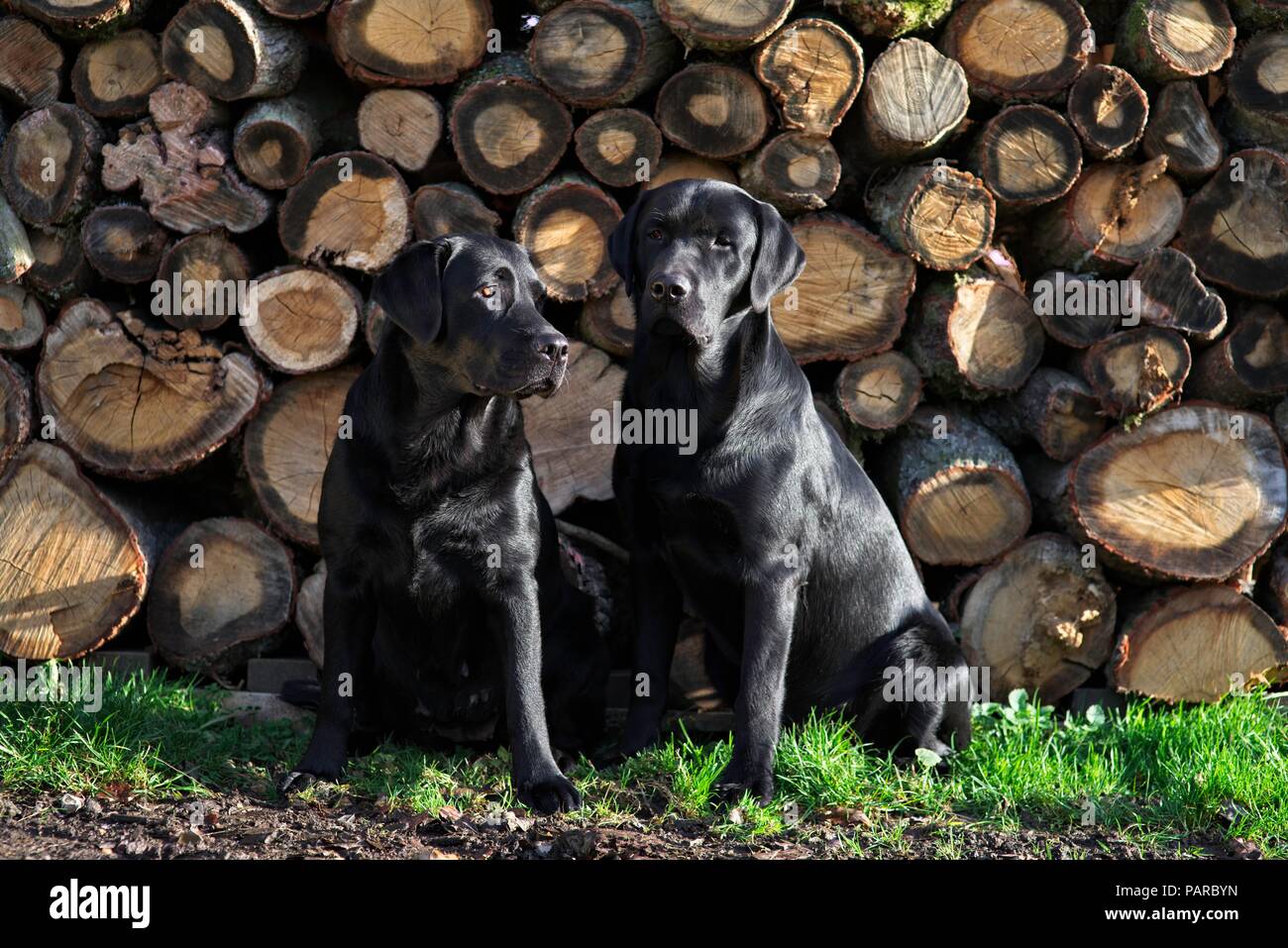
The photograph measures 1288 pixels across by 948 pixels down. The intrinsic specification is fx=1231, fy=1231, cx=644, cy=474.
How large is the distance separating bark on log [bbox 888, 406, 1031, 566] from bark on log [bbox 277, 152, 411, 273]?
Answer: 2096mm

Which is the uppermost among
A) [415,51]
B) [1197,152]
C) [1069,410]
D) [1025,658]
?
[415,51]

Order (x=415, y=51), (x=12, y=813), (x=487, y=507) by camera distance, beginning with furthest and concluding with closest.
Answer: (x=415, y=51) < (x=487, y=507) < (x=12, y=813)

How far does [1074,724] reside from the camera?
458cm

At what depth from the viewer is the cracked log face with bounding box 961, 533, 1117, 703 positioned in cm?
467

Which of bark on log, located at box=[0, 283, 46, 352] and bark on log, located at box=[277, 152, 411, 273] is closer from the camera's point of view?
bark on log, located at box=[277, 152, 411, 273]

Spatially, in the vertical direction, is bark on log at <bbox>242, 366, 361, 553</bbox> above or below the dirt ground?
above

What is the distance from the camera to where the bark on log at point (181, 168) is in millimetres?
4465

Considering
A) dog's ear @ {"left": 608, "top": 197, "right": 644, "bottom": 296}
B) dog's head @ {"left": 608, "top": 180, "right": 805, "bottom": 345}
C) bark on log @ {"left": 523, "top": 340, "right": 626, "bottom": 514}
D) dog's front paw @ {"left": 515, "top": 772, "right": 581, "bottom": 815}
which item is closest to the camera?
dog's front paw @ {"left": 515, "top": 772, "right": 581, "bottom": 815}

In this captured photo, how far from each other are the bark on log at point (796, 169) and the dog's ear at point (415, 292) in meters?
→ 1.40

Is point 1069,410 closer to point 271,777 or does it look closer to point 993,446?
point 993,446

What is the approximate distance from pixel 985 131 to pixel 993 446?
1.17 meters

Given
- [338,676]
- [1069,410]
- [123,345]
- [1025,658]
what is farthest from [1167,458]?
[123,345]

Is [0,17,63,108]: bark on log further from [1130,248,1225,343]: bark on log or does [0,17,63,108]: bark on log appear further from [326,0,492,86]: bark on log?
[1130,248,1225,343]: bark on log

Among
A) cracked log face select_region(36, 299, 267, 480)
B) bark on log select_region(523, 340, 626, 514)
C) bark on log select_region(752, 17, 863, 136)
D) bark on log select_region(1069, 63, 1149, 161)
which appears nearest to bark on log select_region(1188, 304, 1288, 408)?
bark on log select_region(1069, 63, 1149, 161)
